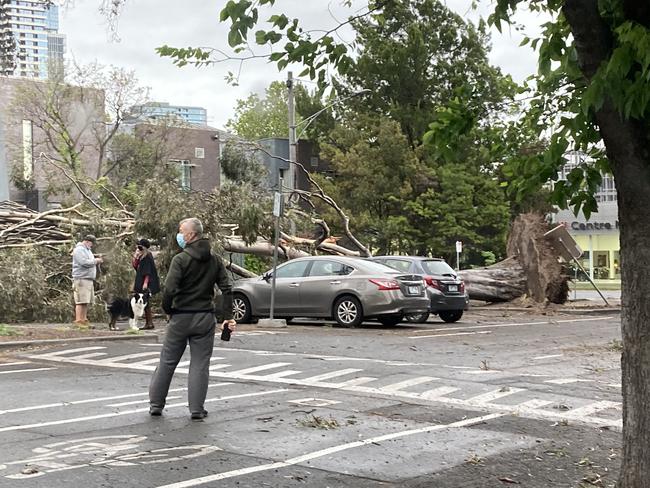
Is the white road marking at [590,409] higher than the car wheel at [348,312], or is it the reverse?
the car wheel at [348,312]

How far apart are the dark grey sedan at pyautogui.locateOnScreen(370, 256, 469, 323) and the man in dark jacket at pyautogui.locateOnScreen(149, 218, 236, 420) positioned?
39.6 feet

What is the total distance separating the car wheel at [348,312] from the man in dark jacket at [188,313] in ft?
33.7

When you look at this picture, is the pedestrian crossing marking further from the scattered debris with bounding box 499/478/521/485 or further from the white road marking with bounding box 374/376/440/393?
the scattered debris with bounding box 499/478/521/485

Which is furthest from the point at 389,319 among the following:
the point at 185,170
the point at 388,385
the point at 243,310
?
the point at 185,170

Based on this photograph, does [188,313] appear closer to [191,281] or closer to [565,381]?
[191,281]

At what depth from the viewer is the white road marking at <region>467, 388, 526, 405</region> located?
917cm

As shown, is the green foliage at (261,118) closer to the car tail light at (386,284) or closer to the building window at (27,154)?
the building window at (27,154)

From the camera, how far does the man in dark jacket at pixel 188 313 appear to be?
8.10 meters

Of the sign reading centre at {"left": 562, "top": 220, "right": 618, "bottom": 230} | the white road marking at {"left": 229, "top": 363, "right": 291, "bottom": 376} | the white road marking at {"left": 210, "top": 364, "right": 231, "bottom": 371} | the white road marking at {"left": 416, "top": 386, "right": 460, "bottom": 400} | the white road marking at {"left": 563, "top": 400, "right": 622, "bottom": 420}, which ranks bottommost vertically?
the white road marking at {"left": 563, "top": 400, "right": 622, "bottom": 420}

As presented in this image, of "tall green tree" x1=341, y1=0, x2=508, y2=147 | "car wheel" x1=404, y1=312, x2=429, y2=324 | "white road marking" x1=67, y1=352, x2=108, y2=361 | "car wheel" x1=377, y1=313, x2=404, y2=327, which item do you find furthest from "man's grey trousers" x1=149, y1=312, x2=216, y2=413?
"tall green tree" x1=341, y1=0, x2=508, y2=147

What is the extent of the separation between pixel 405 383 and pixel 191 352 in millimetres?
3139

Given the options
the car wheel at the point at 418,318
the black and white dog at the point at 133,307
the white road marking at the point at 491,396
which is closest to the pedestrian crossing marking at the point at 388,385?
the white road marking at the point at 491,396

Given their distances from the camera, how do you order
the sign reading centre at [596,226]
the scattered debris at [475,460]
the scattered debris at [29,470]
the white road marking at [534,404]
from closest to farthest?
the scattered debris at [29,470] → the scattered debris at [475,460] → the white road marking at [534,404] → the sign reading centre at [596,226]

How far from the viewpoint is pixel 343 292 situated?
732 inches
